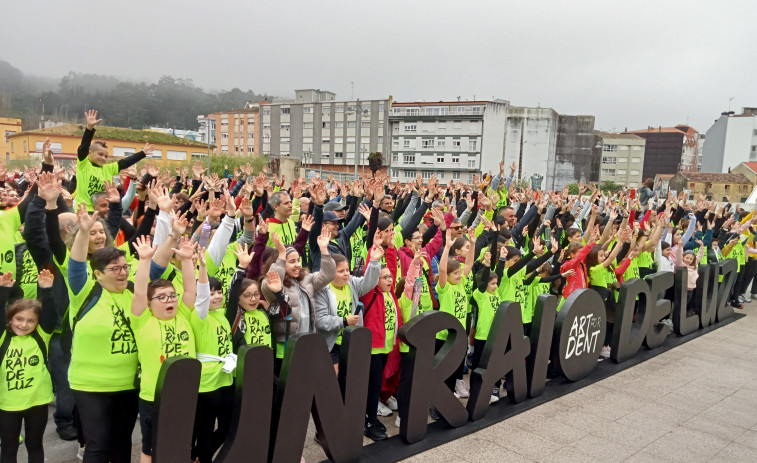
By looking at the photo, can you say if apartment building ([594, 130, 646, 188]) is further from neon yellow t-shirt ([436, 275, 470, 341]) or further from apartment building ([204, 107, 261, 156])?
neon yellow t-shirt ([436, 275, 470, 341])

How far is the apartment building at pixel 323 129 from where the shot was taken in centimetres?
6775

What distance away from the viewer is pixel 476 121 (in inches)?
2462

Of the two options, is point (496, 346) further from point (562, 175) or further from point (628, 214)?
point (562, 175)

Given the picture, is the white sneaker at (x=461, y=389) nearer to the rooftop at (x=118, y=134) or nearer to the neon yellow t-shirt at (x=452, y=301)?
the neon yellow t-shirt at (x=452, y=301)

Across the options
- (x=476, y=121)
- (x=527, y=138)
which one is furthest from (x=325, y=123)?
(x=527, y=138)

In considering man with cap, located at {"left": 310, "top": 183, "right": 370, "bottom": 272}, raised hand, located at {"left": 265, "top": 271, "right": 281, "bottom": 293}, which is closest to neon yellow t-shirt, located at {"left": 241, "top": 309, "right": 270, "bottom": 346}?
raised hand, located at {"left": 265, "top": 271, "right": 281, "bottom": 293}

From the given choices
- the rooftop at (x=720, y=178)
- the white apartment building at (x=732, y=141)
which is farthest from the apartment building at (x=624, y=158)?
the rooftop at (x=720, y=178)

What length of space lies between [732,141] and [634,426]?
233 ft

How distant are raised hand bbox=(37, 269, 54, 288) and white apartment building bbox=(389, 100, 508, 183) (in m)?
61.0

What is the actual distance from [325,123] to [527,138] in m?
26.2

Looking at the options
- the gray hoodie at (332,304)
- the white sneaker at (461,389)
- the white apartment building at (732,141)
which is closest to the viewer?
the gray hoodie at (332,304)

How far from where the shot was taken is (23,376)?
3521 millimetres

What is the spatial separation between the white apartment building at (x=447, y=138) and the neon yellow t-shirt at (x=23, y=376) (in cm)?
6134

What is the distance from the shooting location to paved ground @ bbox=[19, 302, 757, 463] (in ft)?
15.6
